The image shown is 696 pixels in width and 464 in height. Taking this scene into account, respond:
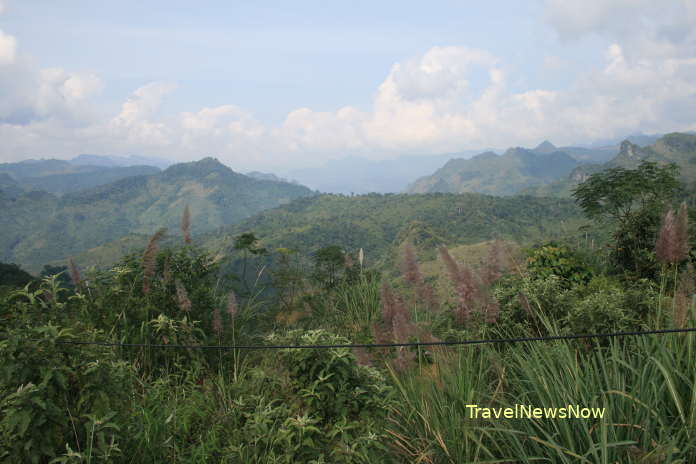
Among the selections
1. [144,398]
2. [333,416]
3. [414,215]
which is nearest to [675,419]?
[333,416]

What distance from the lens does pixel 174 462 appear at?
2285 millimetres

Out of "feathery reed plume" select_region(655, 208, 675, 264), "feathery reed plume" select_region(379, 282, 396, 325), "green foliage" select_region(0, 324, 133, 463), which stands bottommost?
"green foliage" select_region(0, 324, 133, 463)

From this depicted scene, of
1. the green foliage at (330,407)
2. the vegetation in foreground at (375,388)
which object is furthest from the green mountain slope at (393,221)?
the green foliage at (330,407)

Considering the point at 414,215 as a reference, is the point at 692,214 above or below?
above

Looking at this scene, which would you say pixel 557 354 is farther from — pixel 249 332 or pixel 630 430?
pixel 249 332

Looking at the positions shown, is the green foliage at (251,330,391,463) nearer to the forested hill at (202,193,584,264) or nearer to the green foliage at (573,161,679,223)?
the green foliage at (573,161,679,223)

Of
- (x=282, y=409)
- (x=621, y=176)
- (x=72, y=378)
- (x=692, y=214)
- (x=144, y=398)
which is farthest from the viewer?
(x=621, y=176)

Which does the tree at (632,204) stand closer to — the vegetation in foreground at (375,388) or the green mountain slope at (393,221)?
the vegetation in foreground at (375,388)

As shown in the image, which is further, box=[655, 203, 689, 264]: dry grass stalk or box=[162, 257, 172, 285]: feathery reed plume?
box=[162, 257, 172, 285]: feathery reed plume

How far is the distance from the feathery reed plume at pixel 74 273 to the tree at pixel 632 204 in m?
5.82

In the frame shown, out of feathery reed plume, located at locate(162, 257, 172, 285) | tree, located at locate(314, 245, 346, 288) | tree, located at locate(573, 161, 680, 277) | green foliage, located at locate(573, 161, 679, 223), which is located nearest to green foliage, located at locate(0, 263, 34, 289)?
tree, located at locate(314, 245, 346, 288)

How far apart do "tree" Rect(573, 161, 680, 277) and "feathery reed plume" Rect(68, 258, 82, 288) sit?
5.82 metres

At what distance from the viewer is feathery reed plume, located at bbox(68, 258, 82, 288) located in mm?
3729

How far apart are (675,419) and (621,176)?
7.57m
